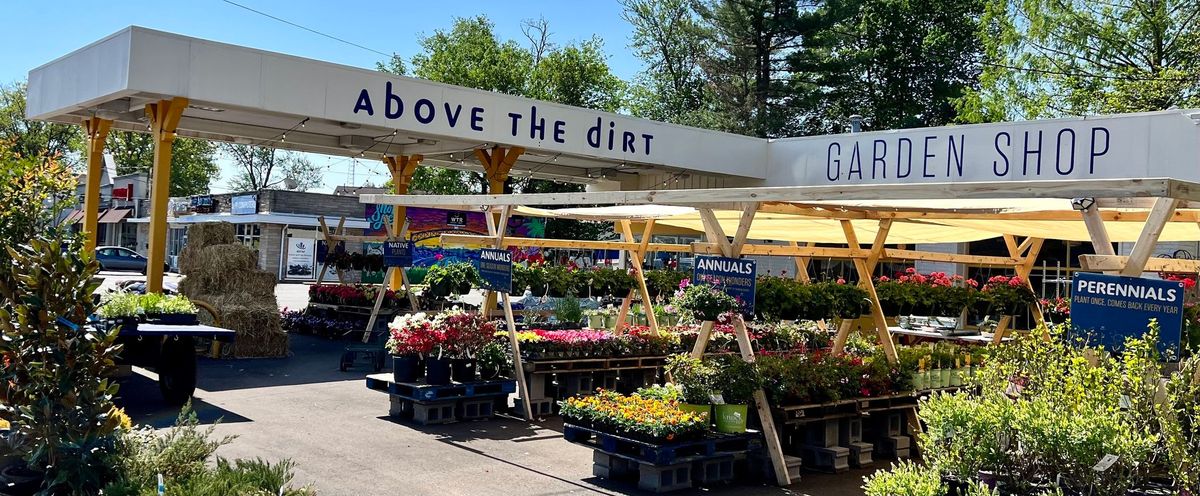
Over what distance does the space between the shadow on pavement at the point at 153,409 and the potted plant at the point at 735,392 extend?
15.8 ft

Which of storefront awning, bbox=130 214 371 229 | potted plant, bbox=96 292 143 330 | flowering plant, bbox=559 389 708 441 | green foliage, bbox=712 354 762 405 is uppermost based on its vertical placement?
storefront awning, bbox=130 214 371 229

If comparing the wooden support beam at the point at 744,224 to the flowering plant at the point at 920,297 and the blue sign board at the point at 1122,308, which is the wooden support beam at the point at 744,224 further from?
the blue sign board at the point at 1122,308

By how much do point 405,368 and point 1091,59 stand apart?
1912cm

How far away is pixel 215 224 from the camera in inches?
695

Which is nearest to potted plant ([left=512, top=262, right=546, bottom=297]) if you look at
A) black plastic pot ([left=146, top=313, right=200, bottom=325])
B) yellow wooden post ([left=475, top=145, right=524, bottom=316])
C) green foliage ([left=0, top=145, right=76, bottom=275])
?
black plastic pot ([left=146, top=313, right=200, bottom=325])

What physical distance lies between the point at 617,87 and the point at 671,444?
37.1m

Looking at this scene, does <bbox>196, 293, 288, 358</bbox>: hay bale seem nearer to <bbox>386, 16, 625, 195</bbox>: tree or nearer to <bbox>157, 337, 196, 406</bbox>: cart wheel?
<bbox>157, 337, 196, 406</bbox>: cart wheel

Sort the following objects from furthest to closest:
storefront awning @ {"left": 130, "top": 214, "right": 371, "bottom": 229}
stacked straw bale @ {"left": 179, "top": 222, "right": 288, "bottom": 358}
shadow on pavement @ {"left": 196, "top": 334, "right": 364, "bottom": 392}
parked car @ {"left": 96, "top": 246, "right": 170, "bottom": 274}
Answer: parked car @ {"left": 96, "top": 246, "right": 170, "bottom": 274}, storefront awning @ {"left": 130, "top": 214, "right": 371, "bottom": 229}, stacked straw bale @ {"left": 179, "top": 222, "right": 288, "bottom": 358}, shadow on pavement @ {"left": 196, "top": 334, "right": 364, "bottom": 392}

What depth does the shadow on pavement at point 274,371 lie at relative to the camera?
1253 centimetres

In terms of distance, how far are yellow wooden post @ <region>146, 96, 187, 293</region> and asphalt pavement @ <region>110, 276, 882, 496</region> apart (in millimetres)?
1684

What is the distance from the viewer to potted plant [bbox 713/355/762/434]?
7930 mm

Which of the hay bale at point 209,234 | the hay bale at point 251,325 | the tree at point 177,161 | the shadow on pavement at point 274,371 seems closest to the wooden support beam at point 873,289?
the shadow on pavement at point 274,371

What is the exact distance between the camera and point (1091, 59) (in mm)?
22625

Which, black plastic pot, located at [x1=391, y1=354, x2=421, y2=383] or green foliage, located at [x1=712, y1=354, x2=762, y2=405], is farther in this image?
black plastic pot, located at [x1=391, y1=354, x2=421, y2=383]
